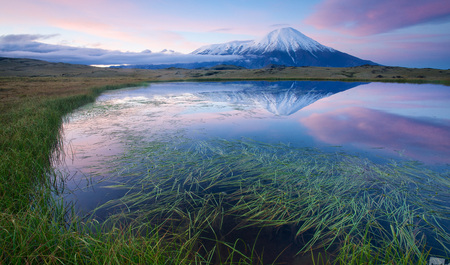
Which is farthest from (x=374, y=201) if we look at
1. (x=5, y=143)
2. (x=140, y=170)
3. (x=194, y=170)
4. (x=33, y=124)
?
(x=33, y=124)

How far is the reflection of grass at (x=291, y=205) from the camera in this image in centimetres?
397

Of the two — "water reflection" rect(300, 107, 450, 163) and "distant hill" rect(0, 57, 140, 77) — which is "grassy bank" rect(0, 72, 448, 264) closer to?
"water reflection" rect(300, 107, 450, 163)

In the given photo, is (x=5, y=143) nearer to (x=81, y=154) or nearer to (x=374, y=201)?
(x=81, y=154)

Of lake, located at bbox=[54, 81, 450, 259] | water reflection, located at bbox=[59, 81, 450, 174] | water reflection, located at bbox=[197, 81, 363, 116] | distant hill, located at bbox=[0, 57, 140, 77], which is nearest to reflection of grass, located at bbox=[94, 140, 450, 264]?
lake, located at bbox=[54, 81, 450, 259]

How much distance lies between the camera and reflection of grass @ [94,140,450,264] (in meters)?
3.97

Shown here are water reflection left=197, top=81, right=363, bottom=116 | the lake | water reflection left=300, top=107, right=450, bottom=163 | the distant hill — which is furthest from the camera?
the distant hill

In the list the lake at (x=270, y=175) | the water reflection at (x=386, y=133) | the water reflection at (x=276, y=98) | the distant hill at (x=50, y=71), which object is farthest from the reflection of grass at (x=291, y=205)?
the distant hill at (x=50, y=71)

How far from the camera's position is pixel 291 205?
513 cm

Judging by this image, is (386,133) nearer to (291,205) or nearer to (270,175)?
(270,175)

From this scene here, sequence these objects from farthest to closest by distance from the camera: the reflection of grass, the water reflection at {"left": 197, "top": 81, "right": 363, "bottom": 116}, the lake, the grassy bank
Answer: the water reflection at {"left": 197, "top": 81, "right": 363, "bottom": 116}
the lake
the reflection of grass
the grassy bank

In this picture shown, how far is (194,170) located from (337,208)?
431 centimetres

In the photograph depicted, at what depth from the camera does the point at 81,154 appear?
873 cm

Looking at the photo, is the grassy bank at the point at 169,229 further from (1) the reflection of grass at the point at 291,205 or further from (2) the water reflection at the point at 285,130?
(2) the water reflection at the point at 285,130

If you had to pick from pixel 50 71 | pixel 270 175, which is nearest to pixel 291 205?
pixel 270 175
